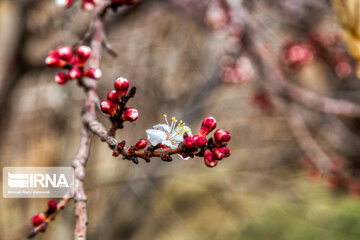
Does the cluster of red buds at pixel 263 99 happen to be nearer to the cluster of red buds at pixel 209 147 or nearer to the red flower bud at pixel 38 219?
the cluster of red buds at pixel 209 147

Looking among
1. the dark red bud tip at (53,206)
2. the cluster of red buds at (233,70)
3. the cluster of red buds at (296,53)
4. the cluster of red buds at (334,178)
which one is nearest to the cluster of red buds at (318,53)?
the cluster of red buds at (296,53)

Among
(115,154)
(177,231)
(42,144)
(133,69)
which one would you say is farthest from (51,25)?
(177,231)

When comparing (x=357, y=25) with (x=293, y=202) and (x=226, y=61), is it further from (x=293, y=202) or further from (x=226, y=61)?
(x=293, y=202)

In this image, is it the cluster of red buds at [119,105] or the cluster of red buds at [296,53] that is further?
the cluster of red buds at [296,53]

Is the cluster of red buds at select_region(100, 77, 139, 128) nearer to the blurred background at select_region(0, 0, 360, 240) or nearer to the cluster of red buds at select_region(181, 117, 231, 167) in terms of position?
the cluster of red buds at select_region(181, 117, 231, 167)

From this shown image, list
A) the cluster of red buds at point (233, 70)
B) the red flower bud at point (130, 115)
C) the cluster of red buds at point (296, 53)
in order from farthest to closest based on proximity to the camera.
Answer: the cluster of red buds at point (233, 70) < the cluster of red buds at point (296, 53) < the red flower bud at point (130, 115)

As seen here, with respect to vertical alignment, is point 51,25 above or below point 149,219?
above
